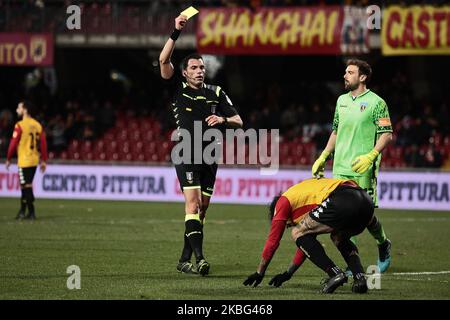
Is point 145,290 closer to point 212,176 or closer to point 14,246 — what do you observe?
point 212,176

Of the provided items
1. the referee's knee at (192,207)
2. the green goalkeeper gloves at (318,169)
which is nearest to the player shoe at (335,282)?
the green goalkeeper gloves at (318,169)

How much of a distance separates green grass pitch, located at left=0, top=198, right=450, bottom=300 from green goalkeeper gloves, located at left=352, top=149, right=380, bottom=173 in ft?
4.09

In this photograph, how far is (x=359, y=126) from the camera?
444 inches

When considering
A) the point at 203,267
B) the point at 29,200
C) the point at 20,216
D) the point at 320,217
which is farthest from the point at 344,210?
the point at 20,216

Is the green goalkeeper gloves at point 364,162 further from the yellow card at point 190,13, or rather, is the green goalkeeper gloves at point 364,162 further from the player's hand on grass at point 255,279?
the yellow card at point 190,13

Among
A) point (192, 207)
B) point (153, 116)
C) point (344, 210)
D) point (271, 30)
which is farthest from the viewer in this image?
point (153, 116)

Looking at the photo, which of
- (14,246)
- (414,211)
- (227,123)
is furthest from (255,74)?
(227,123)

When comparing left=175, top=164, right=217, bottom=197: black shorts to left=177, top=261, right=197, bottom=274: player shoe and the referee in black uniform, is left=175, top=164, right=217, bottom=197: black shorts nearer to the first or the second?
the referee in black uniform

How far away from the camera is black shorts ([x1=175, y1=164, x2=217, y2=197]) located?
11.8 metres

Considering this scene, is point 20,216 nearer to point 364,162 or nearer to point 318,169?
point 318,169

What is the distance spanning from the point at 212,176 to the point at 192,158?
1.26 feet

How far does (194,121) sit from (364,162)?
2.23 meters

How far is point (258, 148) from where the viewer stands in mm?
29641

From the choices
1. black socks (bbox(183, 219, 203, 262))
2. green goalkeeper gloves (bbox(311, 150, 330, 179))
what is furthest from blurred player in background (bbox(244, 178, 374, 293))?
black socks (bbox(183, 219, 203, 262))
